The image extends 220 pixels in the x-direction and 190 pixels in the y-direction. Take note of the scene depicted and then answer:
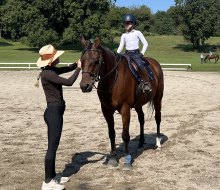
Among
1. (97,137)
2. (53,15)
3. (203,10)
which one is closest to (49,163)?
(97,137)

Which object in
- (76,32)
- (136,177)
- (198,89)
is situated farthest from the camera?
(76,32)

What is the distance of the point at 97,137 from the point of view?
8.90 m

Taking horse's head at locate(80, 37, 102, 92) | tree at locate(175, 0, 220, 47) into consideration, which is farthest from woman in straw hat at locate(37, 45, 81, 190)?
tree at locate(175, 0, 220, 47)

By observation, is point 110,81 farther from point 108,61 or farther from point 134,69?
point 134,69

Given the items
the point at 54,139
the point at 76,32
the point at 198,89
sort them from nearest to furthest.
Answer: the point at 54,139, the point at 198,89, the point at 76,32

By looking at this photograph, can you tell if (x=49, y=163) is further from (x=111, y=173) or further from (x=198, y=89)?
(x=198, y=89)

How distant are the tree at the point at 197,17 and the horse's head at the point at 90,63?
187 feet

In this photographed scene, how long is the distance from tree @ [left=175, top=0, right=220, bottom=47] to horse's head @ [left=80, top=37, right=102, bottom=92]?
187 ft

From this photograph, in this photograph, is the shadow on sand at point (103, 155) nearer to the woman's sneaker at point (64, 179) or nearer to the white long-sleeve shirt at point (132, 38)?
the woman's sneaker at point (64, 179)

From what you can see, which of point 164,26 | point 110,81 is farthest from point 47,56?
point 164,26

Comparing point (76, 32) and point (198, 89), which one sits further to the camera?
point (76, 32)

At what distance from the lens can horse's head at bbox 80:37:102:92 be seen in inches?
220

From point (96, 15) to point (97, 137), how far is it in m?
49.4

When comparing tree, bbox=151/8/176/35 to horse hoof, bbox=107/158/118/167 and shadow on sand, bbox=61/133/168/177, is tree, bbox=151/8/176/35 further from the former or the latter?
horse hoof, bbox=107/158/118/167
